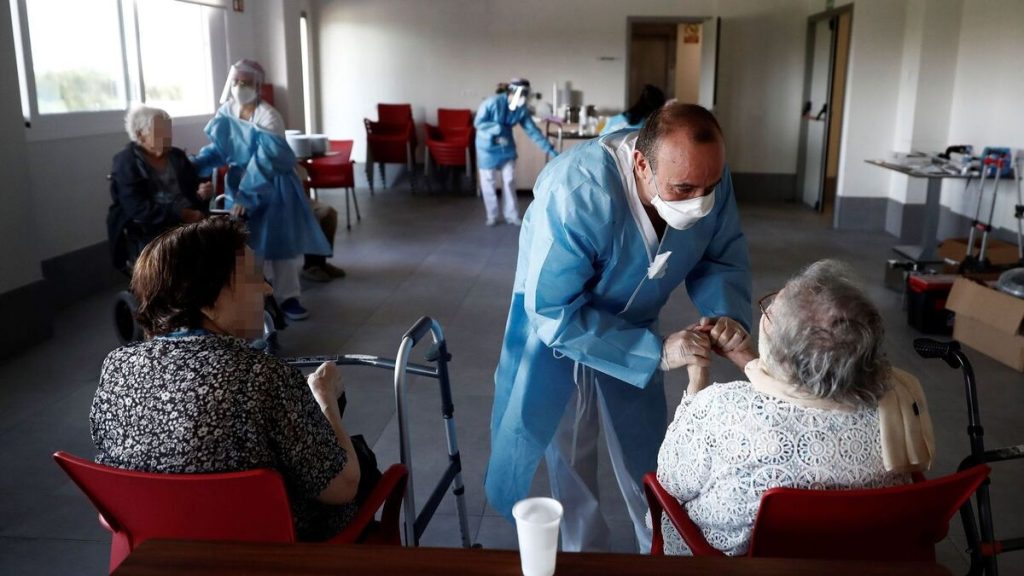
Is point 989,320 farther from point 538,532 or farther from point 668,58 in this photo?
point 668,58

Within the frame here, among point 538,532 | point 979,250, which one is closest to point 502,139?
point 979,250

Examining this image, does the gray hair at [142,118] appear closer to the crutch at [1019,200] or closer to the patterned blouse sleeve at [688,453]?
the patterned blouse sleeve at [688,453]

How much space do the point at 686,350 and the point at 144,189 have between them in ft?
10.2

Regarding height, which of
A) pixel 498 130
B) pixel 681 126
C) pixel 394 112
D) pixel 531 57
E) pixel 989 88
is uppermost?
pixel 531 57

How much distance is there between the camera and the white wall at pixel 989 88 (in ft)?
18.2

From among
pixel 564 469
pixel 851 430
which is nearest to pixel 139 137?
pixel 564 469

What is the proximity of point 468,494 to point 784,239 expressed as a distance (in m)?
5.13

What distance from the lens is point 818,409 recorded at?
137 centimetres

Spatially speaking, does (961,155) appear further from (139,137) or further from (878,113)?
(139,137)

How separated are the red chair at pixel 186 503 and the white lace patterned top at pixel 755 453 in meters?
0.71

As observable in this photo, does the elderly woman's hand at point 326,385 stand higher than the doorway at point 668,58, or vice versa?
the doorway at point 668,58

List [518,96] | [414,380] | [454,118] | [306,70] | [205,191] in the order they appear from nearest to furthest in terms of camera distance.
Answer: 1. [414,380]
2. [205,191]
3. [518,96]
4. [454,118]
5. [306,70]

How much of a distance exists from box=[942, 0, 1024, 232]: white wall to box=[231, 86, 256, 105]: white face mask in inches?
188

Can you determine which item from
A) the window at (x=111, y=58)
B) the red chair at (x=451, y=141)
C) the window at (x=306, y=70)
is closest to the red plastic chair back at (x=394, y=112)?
the red chair at (x=451, y=141)
